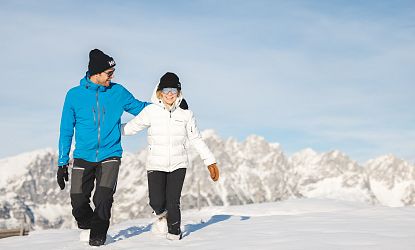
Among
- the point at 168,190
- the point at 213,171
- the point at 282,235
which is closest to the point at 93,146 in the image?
the point at 168,190

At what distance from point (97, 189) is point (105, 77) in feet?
5.45

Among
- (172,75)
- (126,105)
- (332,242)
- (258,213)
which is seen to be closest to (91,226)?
(126,105)

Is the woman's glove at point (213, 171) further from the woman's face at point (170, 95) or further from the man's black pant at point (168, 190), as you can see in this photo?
the woman's face at point (170, 95)

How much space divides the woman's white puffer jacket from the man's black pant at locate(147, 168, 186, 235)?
10 cm

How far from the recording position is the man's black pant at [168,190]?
8.55m

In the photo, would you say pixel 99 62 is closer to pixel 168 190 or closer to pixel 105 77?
pixel 105 77

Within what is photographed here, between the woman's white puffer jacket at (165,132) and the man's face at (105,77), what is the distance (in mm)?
780

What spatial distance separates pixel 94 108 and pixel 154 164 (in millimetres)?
1267

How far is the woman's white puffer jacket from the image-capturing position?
8.57 metres

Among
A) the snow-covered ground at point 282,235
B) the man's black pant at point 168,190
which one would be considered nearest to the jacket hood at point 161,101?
the man's black pant at point 168,190

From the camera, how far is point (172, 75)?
28.3ft

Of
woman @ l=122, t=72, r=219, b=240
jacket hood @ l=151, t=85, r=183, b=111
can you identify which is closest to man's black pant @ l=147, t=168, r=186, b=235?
woman @ l=122, t=72, r=219, b=240

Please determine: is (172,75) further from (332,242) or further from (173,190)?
(332,242)

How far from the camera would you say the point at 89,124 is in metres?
8.08
